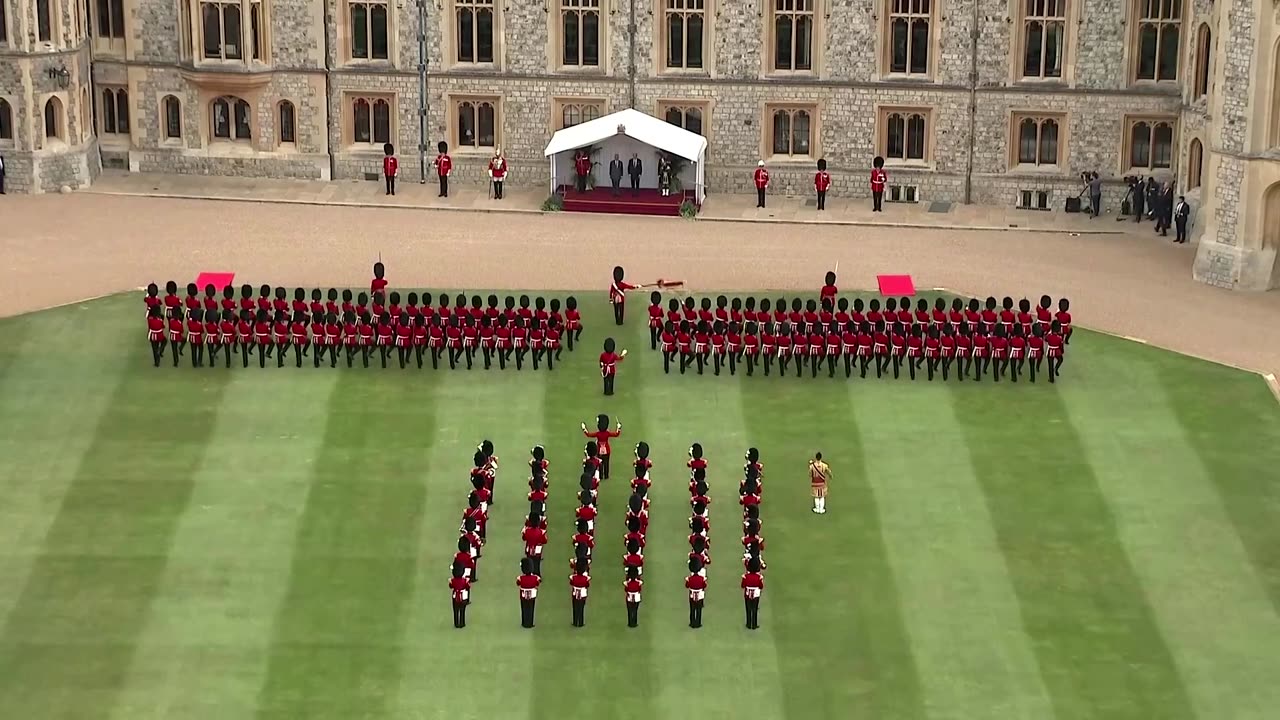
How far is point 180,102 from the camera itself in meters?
83.8

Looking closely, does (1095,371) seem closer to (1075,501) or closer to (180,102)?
(1075,501)

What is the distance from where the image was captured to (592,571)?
54.9 metres

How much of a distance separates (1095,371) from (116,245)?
87.6ft

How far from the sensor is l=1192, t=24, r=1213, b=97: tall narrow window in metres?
77.6

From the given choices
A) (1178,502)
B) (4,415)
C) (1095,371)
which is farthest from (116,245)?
(1178,502)

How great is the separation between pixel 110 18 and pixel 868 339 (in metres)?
29.3

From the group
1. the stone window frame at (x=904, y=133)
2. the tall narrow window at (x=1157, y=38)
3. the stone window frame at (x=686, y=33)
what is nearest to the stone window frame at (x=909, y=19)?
the stone window frame at (x=904, y=133)

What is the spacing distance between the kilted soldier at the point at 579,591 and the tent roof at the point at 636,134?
2884cm

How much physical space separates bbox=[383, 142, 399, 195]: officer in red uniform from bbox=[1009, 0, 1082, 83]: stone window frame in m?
17.8

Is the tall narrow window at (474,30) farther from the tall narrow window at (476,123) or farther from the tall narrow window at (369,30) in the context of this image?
the tall narrow window at (369,30)

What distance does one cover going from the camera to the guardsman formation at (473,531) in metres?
52.5

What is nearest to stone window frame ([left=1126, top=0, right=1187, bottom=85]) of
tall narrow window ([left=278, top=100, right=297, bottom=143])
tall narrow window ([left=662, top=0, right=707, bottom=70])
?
tall narrow window ([left=662, top=0, right=707, bottom=70])

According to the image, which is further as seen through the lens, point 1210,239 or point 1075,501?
point 1210,239

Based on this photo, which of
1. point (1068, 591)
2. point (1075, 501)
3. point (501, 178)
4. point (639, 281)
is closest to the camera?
point (1068, 591)
